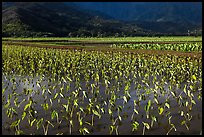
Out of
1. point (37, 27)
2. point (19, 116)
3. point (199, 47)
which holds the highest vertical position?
point (19, 116)

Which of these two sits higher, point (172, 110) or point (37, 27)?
point (172, 110)

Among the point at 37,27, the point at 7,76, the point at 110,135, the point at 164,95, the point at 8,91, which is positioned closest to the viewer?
the point at 110,135

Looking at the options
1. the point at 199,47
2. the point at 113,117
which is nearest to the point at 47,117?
the point at 113,117

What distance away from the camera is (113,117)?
34.4 ft

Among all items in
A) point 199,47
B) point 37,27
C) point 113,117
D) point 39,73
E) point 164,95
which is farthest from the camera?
point 37,27

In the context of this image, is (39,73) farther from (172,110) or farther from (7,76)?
(172,110)

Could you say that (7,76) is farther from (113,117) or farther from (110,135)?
(110,135)

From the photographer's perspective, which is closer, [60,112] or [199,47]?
[60,112]

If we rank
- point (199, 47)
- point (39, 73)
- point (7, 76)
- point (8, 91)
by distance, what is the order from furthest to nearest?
1. point (199, 47)
2. point (39, 73)
3. point (7, 76)
4. point (8, 91)

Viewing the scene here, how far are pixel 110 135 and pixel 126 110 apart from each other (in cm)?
249

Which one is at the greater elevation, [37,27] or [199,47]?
[199,47]

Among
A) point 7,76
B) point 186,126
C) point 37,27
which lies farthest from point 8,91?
point 37,27

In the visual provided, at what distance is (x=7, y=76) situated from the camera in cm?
1883

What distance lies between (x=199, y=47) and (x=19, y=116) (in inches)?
1123
